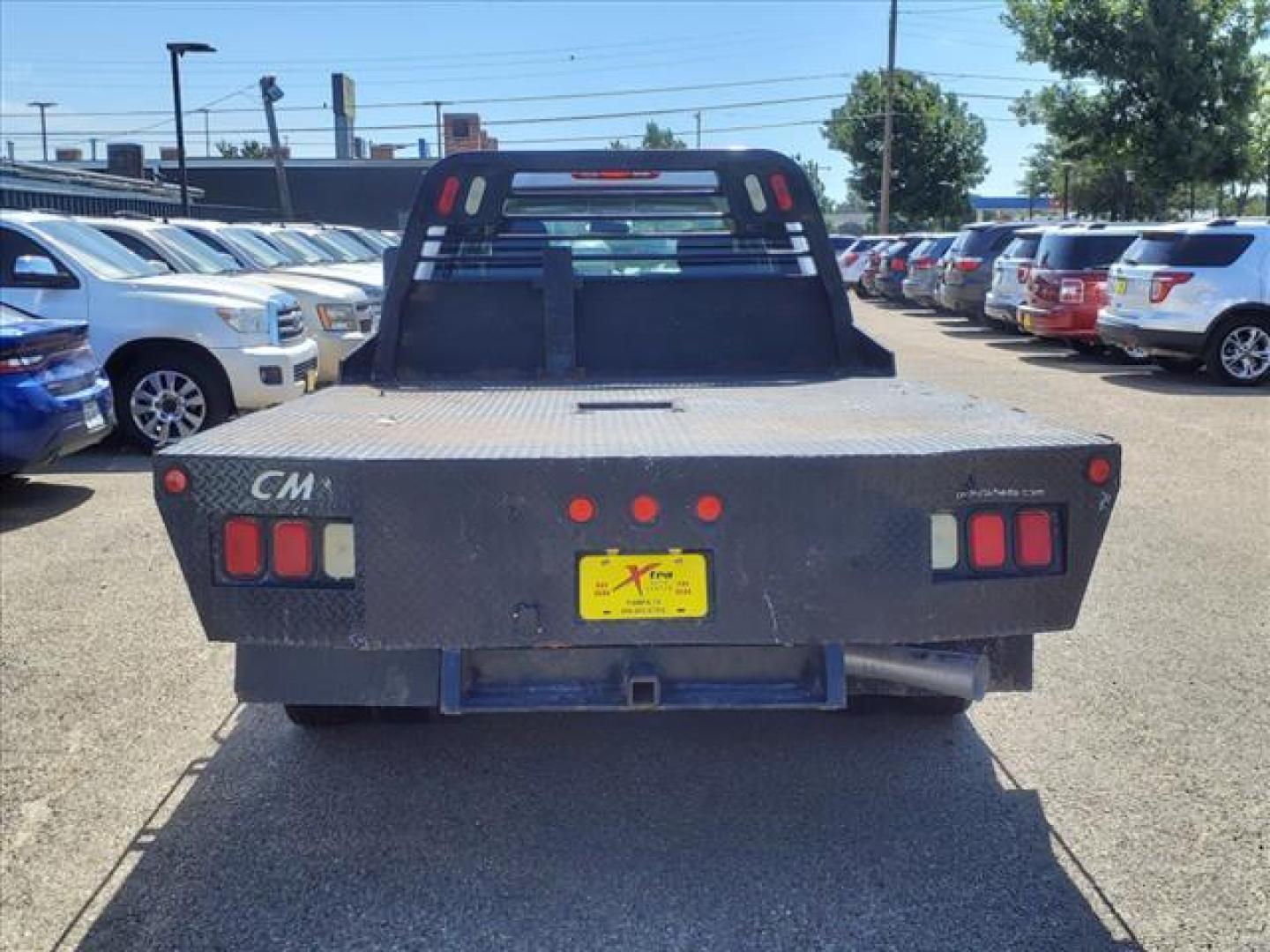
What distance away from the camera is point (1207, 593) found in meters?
6.11

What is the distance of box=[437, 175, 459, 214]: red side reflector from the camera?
16.4 ft

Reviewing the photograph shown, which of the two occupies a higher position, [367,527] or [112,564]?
[367,527]

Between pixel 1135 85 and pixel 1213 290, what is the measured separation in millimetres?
16297

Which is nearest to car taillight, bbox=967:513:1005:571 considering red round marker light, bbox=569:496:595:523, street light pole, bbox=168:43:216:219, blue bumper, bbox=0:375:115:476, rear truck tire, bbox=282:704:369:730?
red round marker light, bbox=569:496:595:523

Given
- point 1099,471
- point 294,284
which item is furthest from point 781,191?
point 294,284

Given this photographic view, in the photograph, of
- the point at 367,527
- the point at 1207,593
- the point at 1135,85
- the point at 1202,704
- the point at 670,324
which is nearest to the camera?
the point at 367,527

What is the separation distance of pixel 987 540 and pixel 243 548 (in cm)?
185

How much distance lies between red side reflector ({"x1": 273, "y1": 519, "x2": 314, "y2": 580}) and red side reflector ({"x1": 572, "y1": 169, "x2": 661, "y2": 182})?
2.46 metres

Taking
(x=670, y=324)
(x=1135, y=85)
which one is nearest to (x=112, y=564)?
(x=670, y=324)

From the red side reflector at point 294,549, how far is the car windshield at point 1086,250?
15.2m

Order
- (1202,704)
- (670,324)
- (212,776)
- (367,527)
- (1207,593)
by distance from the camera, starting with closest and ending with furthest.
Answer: (367,527) → (212,776) → (1202,704) → (670,324) → (1207,593)

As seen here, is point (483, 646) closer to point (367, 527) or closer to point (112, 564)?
point (367, 527)

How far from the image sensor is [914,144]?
49.5m

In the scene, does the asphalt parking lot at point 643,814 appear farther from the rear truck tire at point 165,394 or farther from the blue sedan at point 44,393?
the rear truck tire at point 165,394
